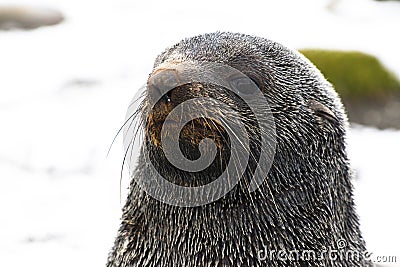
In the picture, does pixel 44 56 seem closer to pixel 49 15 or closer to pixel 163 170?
pixel 49 15

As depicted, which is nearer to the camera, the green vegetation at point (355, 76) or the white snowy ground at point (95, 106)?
the white snowy ground at point (95, 106)

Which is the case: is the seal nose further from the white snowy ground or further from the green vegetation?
the green vegetation

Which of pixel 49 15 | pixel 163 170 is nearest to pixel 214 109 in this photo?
pixel 163 170

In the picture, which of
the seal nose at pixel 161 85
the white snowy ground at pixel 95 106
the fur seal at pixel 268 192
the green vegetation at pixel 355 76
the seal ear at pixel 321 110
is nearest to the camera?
the seal nose at pixel 161 85

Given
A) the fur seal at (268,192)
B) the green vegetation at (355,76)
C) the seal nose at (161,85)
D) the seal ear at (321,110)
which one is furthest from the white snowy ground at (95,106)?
the seal nose at (161,85)

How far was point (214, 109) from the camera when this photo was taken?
12.8 ft

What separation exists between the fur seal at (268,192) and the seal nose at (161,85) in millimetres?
272

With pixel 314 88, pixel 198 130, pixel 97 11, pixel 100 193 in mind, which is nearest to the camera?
pixel 198 130

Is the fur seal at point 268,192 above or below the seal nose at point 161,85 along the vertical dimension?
below

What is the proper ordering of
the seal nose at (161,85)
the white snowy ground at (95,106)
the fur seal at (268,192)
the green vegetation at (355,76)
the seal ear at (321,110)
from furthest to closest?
1. the green vegetation at (355,76)
2. the white snowy ground at (95,106)
3. the seal ear at (321,110)
4. the fur seal at (268,192)
5. the seal nose at (161,85)

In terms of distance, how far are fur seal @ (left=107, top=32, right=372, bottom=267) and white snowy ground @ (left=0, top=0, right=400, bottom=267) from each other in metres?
0.70

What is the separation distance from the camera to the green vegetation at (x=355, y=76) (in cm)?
942

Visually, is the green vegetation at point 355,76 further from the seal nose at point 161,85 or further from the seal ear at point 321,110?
the seal nose at point 161,85

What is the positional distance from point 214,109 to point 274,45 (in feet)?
2.76
